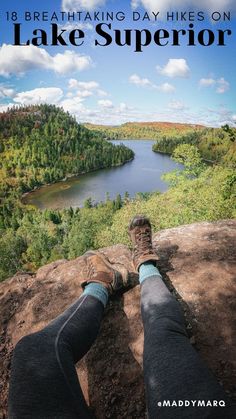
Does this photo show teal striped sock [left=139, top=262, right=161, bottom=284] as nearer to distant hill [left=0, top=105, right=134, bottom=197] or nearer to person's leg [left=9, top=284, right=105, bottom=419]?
person's leg [left=9, top=284, right=105, bottom=419]

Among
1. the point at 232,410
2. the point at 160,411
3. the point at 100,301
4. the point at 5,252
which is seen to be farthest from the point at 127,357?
the point at 5,252

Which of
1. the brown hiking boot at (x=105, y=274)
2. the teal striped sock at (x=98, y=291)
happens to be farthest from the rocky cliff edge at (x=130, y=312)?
the teal striped sock at (x=98, y=291)

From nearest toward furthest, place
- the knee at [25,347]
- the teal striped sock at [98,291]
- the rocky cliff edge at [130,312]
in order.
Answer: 1. the knee at [25,347]
2. the rocky cliff edge at [130,312]
3. the teal striped sock at [98,291]

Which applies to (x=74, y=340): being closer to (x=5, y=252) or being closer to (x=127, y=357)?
(x=127, y=357)

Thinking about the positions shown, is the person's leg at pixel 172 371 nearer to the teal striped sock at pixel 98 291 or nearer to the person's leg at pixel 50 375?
the person's leg at pixel 50 375

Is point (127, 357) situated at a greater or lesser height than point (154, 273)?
lesser


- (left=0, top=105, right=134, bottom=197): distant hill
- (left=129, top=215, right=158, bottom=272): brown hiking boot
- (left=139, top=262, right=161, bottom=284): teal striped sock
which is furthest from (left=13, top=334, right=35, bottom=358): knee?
(left=0, top=105, right=134, bottom=197): distant hill

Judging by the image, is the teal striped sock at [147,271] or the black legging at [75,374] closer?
the black legging at [75,374]
